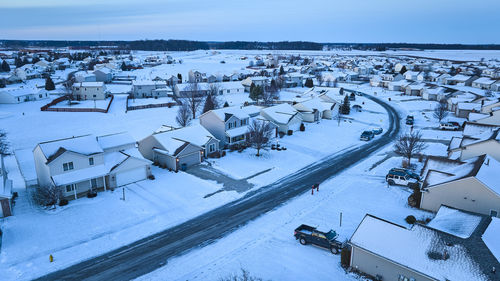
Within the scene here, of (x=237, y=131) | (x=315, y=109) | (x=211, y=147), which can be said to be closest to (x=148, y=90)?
(x=315, y=109)

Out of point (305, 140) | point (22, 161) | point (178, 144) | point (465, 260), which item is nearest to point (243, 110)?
point (305, 140)

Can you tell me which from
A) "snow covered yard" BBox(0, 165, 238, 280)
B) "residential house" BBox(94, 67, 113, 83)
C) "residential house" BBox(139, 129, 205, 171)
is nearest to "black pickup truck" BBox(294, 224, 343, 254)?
"snow covered yard" BBox(0, 165, 238, 280)

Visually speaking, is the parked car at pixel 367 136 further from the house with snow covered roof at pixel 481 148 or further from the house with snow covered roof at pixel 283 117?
the house with snow covered roof at pixel 481 148

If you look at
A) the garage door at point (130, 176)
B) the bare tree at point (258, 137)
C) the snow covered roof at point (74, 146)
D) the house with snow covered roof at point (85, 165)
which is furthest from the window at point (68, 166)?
the bare tree at point (258, 137)

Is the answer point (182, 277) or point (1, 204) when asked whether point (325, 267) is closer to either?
point (182, 277)

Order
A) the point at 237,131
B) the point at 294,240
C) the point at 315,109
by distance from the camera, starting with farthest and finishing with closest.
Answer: the point at 315,109
the point at 237,131
the point at 294,240

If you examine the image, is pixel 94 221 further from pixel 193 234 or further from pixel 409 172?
pixel 409 172

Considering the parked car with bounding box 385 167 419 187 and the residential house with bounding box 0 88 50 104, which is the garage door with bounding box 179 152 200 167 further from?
the residential house with bounding box 0 88 50 104
